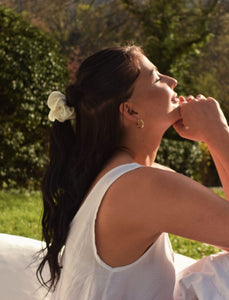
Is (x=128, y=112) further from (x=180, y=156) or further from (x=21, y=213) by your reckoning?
(x=180, y=156)

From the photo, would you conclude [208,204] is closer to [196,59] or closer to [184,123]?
[184,123]

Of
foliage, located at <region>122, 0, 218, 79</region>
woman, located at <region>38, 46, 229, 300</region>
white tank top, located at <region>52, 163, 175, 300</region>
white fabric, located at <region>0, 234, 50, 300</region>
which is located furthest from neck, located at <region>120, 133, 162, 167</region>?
foliage, located at <region>122, 0, 218, 79</region>

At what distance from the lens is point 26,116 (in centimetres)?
703

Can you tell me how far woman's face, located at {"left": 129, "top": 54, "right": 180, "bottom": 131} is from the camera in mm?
1835

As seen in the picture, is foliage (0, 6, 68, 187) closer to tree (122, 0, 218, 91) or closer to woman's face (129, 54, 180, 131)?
tree (122, 0, 218, 91)

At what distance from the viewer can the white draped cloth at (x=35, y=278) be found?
160 centimetres

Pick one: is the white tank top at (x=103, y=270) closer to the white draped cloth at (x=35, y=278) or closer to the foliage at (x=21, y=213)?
the white draped cloth at (x=35, y=278)

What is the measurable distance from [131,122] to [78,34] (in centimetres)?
1783

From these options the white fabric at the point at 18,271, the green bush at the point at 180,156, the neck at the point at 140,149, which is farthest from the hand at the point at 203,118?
the green bush at the point at 180,156

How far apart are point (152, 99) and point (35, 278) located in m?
1.44

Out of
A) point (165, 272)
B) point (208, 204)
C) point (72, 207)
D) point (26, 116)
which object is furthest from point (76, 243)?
point (26, 116)

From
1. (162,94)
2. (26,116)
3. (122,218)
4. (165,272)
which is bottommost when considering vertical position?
(26,116)

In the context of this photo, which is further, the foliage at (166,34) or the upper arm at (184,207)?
the foliage at (166,34)

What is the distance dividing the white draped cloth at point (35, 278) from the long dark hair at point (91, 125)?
0.58 metres
